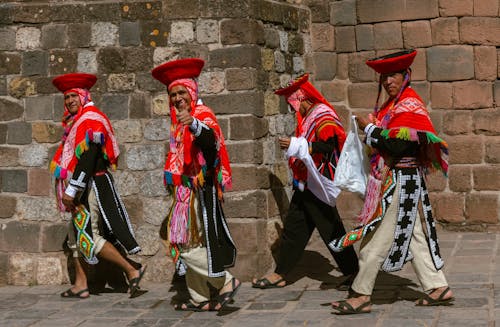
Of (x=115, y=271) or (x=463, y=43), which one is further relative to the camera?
(x=463, y=43)

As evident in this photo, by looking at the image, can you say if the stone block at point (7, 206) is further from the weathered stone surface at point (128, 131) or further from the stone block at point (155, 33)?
the stone block at point (155, 33)

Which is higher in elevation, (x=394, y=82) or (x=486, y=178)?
(x=394, y=82)

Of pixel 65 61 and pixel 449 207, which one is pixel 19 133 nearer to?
Result: pixel 65 61

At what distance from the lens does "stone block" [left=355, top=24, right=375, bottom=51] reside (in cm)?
950

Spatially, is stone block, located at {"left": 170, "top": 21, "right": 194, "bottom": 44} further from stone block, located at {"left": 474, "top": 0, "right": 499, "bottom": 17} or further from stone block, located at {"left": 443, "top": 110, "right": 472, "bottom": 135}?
stone block, located at {"left": 474, "top": 0, "right": 499, "bottom": 17}

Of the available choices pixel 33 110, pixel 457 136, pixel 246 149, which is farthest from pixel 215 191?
pixel 457 136

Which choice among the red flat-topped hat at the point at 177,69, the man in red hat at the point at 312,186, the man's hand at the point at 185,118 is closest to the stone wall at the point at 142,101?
the man in red hat at the point at 312,186

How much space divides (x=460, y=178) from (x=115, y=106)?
3.55 meters

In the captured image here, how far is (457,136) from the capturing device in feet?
30.6

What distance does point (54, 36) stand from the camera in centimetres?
816

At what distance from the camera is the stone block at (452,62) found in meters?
9.30

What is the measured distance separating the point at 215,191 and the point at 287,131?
195 centimetres

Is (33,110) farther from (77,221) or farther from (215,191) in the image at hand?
(215,191)

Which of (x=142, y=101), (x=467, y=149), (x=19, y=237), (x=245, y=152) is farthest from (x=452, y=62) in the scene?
(x=19, y=237)
